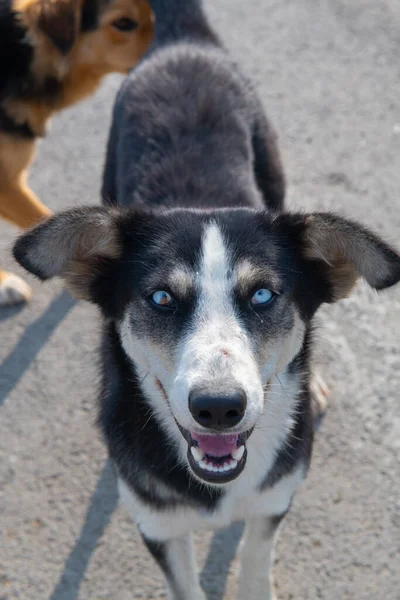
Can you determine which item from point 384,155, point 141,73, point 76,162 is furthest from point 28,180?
point 384,155

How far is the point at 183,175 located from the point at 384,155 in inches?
90.2

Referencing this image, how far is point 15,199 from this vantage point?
4.23m

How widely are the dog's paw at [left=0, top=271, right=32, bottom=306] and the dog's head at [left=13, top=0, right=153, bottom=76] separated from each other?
1219mm

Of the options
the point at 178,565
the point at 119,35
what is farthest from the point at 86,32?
the point at 178,565

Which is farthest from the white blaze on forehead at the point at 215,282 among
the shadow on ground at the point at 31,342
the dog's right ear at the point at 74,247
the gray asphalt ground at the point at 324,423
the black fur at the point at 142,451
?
the shadow on ground at the point at 31,342

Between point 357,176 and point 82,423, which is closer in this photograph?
point 82,423

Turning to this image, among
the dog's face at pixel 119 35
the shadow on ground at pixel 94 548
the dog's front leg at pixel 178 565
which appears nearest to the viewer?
the dog's front leg at pixel 178 565

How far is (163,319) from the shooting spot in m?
2.31

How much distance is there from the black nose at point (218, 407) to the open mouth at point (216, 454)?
0.24 meters

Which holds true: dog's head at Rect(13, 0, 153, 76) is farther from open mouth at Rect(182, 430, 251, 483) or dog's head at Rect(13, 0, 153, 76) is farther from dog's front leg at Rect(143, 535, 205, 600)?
dog's front leg at Rect(143, 535, 205, 600)

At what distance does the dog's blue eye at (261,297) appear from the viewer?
2.30m

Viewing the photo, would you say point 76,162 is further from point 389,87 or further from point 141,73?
point 389,87

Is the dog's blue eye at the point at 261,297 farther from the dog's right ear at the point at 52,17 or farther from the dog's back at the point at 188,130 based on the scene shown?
the dog's right ear at the point at 52,17

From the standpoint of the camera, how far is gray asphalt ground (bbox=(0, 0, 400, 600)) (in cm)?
319
